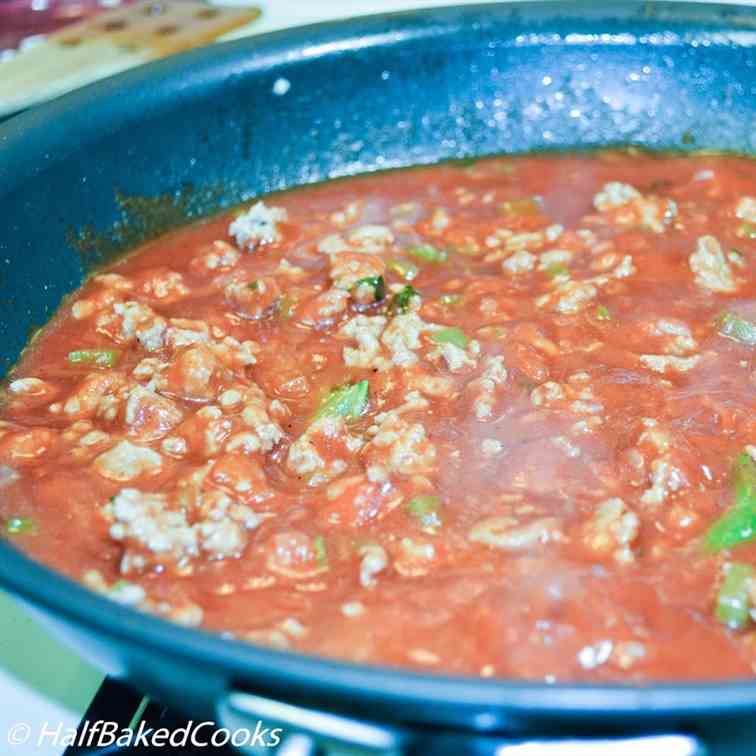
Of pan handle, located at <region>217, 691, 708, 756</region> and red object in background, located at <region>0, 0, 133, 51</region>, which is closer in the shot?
pan handle, located at <region>217, 691, 708, 756</region>

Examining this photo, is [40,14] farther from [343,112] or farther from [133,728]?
[133,728]

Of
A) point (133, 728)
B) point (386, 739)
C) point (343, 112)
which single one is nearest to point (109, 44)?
point (343, 112)

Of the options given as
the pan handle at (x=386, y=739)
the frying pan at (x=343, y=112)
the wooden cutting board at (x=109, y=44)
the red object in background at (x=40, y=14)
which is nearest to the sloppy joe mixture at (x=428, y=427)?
the frying pan at (x=343, y=112)

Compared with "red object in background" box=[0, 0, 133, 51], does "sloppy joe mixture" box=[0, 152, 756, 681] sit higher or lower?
lower

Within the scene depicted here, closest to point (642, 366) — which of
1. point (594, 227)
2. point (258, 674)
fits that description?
point (594, 227)

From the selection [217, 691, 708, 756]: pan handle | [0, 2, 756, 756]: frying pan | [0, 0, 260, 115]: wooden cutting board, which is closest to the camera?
[217, 691, 708, 756]: pan handle

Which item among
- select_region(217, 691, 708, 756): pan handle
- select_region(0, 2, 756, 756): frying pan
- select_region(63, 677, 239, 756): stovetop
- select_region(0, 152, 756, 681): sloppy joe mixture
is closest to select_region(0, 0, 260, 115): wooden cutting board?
select_region(0, 2, 756, 756): frying pan

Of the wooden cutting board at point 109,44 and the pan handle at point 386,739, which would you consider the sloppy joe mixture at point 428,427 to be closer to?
the pan handle at point 386,739

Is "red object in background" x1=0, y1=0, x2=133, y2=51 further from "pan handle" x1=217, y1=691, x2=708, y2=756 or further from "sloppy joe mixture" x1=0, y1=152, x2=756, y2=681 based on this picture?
"pan handle" x1=217, y1=691, x2=708, y2=756
